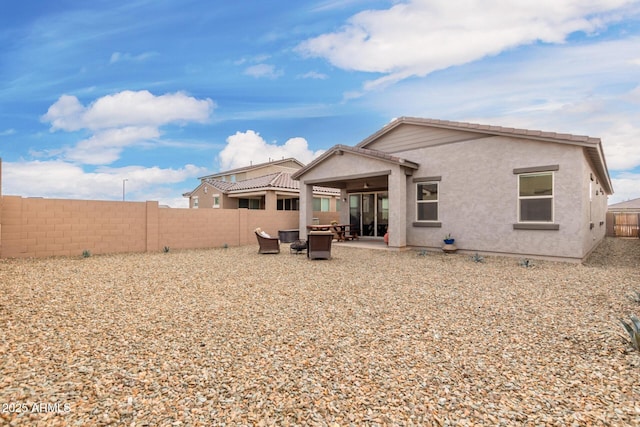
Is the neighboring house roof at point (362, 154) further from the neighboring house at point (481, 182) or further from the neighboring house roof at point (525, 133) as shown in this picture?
the neighboring house roof at point (525, 133)

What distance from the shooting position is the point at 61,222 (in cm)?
1107

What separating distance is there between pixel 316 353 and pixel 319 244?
23.5 ft

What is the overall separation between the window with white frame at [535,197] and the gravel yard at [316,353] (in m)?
3.53

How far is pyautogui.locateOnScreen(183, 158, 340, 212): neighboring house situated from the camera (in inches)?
883

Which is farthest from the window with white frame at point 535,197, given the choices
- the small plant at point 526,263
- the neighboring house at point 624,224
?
the neighboring house at point 624,224

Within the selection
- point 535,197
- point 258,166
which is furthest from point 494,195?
point 258,166

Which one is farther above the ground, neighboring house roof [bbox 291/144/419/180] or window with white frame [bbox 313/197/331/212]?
neighboring house roof [bbox 291/144/419/180]

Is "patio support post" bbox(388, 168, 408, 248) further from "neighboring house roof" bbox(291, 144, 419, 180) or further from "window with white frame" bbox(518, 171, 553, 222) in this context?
"window with white frame" bbox(518, 171, 553, 222)

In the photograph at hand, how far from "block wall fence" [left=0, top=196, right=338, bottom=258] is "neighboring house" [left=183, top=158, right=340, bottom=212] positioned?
610 centimetres

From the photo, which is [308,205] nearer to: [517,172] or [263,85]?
[263,85]

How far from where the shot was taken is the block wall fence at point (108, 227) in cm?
1024

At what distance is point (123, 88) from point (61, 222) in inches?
211

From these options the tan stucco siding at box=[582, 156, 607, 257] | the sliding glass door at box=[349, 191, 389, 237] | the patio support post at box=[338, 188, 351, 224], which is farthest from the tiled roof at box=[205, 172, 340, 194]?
the tan stucco siding at box=[582, 156, 607, 257]

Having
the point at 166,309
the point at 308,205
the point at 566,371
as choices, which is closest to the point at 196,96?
the point at 308,205
